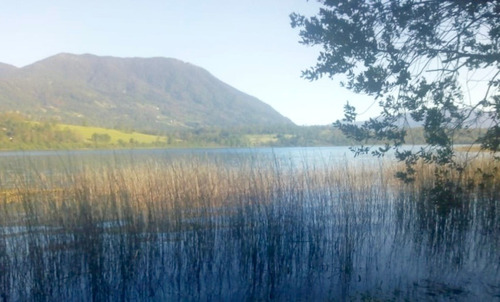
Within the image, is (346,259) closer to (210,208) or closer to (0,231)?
(210,208)

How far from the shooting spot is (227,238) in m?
7.24

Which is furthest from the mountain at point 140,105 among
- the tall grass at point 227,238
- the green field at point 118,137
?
the tall grass at point 227,238

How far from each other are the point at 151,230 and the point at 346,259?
3440mm

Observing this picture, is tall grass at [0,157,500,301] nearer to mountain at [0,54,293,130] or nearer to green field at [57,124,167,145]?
green field at [57,124,167,145]

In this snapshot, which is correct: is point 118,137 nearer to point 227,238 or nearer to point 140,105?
point 227,238

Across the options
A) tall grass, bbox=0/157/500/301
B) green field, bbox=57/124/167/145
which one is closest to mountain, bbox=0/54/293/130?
green field, bbox=57/124/167/145

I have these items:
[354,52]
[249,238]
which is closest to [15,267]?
[249,238]

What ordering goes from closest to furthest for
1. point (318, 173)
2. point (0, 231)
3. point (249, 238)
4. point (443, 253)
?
point (0, 231), point (249, 238), point (443, 253), point (318, 173)

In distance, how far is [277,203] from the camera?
7.36 metres

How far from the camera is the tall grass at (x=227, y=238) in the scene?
20.1ft

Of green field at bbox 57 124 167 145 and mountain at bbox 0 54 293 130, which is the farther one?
mountain at bbox 0 54 293 130

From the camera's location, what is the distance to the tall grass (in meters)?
6.14

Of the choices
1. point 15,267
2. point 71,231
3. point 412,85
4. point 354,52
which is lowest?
point 15,267

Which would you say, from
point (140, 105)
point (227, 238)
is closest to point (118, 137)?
point (227, 238)
